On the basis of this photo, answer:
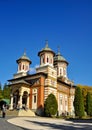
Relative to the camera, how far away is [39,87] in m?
43.8

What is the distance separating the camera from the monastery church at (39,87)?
143 ft

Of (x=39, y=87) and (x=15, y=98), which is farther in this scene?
(x=15, y=98)

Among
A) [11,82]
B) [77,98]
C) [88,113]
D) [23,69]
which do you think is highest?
[23,69]

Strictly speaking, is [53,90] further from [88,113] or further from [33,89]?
[88,113]

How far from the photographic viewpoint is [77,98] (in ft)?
140

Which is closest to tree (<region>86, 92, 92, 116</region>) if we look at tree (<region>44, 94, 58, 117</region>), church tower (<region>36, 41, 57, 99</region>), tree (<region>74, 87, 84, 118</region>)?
tree (<region>74, 87, 84, 118</region>)

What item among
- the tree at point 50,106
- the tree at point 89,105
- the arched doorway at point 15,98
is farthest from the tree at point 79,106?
the arched doorway at point 15,98

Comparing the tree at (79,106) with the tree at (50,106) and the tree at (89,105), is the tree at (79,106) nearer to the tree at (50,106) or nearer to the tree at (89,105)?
the tree at (50,106)

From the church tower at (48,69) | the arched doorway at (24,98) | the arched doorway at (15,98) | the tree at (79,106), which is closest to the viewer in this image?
the tree at (79,106)

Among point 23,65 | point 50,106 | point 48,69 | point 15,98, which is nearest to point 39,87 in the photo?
point 48,69

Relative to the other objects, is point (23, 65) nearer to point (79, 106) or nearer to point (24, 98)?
point (24, 98)

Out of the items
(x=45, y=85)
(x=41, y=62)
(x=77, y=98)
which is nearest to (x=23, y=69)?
(x=41, y=62)

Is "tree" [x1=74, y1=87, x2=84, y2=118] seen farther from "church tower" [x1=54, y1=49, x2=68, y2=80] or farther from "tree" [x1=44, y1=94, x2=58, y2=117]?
"church tower" [x1=54, y1=49, x2=68, y2=80]

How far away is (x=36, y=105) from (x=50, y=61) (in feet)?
35.7
